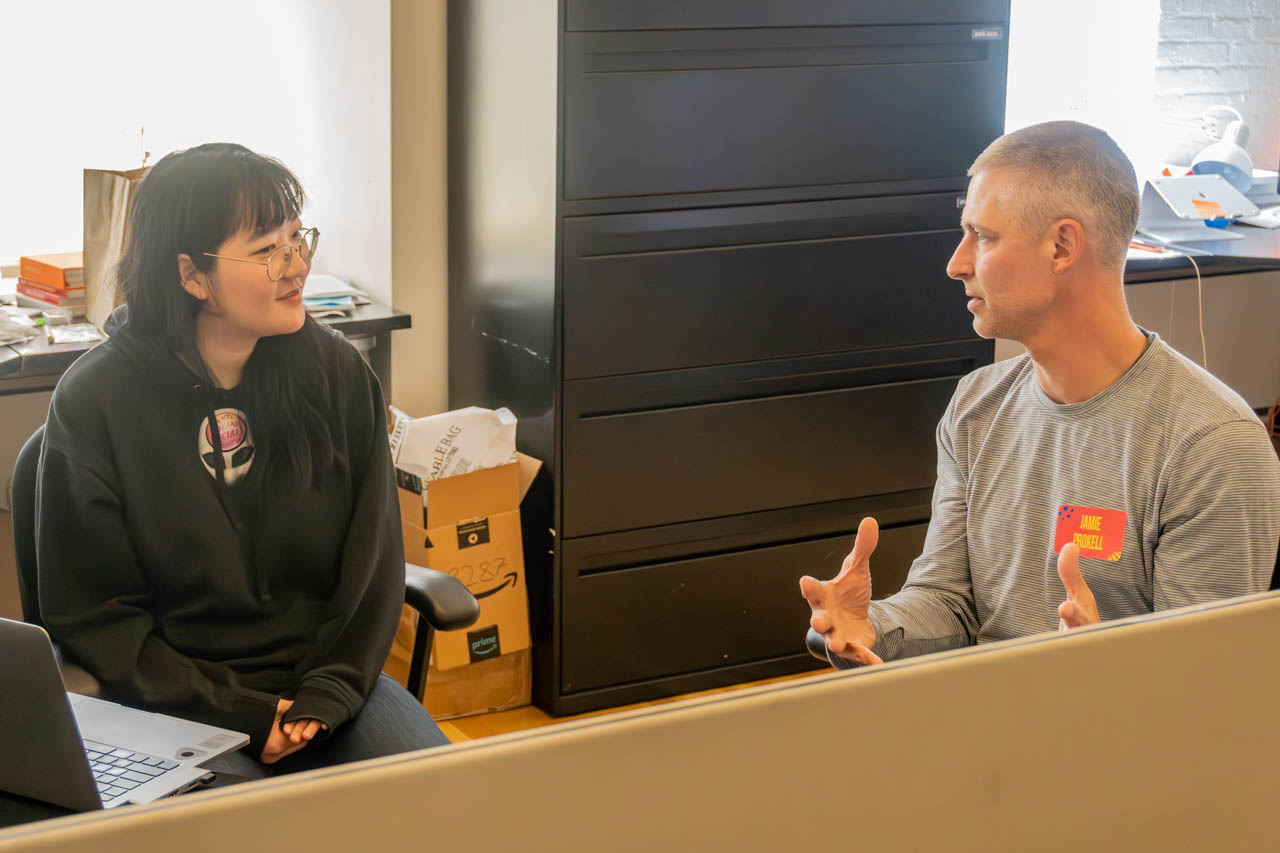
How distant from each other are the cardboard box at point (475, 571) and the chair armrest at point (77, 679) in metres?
1.09

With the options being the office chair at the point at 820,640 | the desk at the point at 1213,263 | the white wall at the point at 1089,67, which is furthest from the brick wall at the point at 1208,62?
the office chair at the point at 820,640

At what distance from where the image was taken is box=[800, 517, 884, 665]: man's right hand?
1450 mm

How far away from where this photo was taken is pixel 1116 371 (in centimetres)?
149

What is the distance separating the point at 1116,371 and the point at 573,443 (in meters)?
1.43

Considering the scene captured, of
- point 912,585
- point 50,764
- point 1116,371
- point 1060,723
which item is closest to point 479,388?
point 912,585

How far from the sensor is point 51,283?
2738mm

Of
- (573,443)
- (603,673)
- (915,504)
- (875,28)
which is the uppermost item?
(875,28)

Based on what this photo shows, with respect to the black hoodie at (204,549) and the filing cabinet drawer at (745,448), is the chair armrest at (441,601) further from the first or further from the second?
the filing cabinet drawer at (745,448)

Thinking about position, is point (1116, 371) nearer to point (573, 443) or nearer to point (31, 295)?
point (573, 443)

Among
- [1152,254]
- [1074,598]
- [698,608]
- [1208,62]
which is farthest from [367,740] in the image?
[1208,62]

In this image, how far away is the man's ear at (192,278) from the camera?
5.65ft

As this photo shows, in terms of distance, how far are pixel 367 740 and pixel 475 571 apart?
107 cm

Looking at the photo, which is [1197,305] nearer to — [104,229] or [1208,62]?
[1208,62]

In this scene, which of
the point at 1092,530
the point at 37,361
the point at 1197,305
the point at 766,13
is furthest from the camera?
the point at 1197,305
